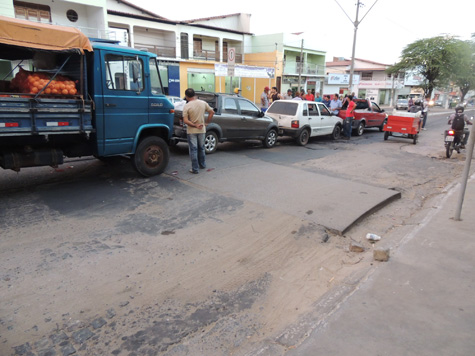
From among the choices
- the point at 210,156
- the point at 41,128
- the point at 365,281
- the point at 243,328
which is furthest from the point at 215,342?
the point at 210,156

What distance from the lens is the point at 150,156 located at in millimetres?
7582

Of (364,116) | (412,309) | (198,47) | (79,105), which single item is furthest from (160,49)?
(412,309)

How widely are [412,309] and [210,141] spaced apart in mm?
7746

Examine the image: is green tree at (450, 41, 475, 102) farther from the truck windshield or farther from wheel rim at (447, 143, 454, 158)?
the truck windshield

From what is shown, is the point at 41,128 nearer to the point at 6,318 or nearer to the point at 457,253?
the point at 6,318

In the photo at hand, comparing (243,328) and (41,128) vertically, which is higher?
(41,128)

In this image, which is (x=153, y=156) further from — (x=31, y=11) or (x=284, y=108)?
(x=31, y=11)

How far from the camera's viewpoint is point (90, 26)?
2397 cm

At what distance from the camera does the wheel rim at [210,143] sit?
33.3ft

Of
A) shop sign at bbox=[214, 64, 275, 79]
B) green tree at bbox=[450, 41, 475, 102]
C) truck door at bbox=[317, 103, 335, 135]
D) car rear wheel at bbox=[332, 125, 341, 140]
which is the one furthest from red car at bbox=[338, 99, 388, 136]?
shop sign at bbox=[214, 64, 275, 79]

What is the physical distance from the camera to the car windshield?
42.8 ft

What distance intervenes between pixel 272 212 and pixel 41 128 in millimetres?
4121

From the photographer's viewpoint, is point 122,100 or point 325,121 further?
point 325,121

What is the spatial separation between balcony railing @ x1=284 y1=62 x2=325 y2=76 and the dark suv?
33411 millimetres
